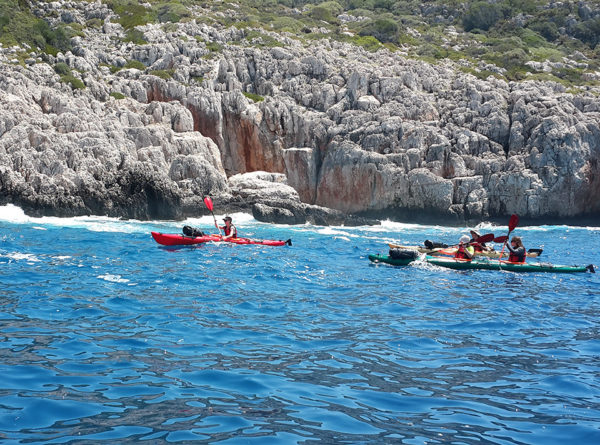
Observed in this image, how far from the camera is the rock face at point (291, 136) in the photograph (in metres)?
34.3

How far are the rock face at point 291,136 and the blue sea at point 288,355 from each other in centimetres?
1830

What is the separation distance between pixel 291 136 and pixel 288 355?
3722 cm

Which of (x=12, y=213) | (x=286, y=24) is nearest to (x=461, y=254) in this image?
(x=12, y=213)

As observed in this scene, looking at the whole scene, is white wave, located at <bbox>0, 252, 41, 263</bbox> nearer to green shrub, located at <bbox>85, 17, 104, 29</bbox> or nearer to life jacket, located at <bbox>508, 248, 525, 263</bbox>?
life jacket, located at <bbox>508, 248, 525, 263</bbox>

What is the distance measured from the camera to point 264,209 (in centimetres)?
3625

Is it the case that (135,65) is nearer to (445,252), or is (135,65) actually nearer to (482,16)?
(445,252)

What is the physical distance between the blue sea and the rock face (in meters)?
18.3

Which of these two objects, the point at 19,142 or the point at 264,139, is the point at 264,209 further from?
the point at 19,142

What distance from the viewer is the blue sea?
19.1 ft

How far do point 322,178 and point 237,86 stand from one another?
35.9 ft

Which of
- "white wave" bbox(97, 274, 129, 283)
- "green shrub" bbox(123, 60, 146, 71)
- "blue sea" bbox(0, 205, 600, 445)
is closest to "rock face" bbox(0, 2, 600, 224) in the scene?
"green shrub" bbox(123, 60, 146, 71)

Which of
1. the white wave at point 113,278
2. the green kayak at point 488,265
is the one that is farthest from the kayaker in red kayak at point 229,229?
the white wave at point 113,278

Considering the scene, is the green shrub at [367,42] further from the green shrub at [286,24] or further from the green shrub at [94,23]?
the green shrub at [94,23]

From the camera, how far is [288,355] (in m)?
8.33
